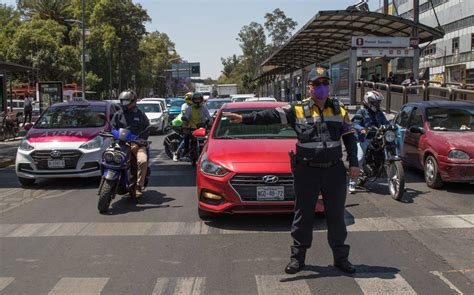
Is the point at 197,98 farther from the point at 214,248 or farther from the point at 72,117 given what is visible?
the point at 214,248

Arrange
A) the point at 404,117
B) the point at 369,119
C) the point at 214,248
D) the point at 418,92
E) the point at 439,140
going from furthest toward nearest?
the point at 418,92, the point at 404,117, the point at 439,140, the point at 369,119, the point at 214,248

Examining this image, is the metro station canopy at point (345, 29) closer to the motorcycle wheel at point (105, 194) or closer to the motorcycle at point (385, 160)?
the motorcycle at point (385, 160)

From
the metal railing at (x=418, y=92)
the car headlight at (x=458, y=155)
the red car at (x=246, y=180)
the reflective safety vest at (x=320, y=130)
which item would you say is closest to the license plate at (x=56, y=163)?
the red car at (x=246, y=180)

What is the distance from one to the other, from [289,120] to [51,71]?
47.1m

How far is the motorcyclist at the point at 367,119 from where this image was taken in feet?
29.7

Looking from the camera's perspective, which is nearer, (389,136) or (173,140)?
(389,136)

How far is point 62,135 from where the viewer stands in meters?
10.0

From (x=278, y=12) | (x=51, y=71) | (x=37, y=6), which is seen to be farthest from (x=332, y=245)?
(x=278, y=12)

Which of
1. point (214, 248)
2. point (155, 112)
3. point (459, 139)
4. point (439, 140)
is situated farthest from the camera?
point (155, 112)

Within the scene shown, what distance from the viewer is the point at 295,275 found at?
197 inches

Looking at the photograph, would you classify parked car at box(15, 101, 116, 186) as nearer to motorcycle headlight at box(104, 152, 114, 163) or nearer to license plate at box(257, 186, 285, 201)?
motorcycle headlight at box(104, 152, 114, 163)

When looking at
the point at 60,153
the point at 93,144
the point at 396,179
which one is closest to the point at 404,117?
the point at 396,179

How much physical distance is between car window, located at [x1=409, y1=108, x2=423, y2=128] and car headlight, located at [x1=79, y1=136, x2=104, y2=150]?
618 cm

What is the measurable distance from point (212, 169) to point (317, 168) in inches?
82.9
